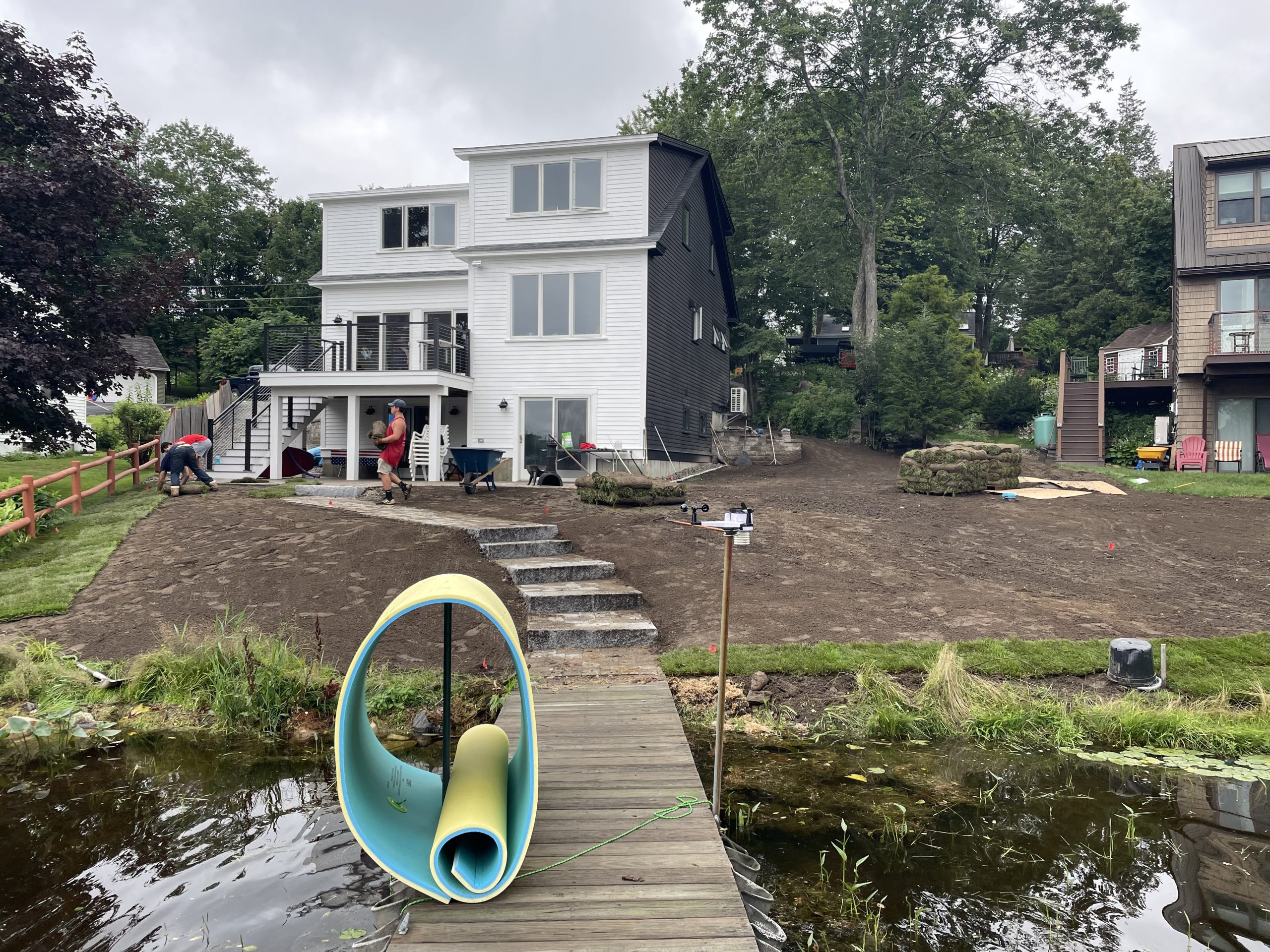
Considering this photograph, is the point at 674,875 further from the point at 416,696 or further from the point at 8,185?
the point at 8,185

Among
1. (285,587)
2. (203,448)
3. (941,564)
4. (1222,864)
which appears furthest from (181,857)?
(203,448)

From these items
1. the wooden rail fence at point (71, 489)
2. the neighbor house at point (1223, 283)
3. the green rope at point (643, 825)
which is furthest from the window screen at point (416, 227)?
the green rope at point (643, 825)

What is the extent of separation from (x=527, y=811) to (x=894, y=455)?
82.9 ft

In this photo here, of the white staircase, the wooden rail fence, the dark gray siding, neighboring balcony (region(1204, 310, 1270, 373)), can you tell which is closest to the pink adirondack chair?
neighboring balcony (region(1204, 310, 1270, 373))

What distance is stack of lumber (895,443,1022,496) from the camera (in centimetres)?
1468

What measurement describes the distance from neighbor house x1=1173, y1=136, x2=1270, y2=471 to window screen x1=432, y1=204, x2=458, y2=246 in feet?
63.6

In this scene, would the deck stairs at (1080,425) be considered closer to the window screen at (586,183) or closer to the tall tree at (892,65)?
the tall tree at (892,65)

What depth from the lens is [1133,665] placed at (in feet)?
21.5

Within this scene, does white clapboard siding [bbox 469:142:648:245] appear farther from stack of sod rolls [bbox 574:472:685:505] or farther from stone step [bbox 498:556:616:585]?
stone step [bbox 498:556:616:585]

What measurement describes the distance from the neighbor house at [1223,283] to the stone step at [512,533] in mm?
18518

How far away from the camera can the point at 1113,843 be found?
171 inches

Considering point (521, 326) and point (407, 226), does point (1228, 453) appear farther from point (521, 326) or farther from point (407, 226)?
point (407, 226)

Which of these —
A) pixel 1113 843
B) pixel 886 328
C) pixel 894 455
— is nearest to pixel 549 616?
pixel 1113 843

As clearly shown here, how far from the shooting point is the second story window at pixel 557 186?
1953 centimetres
